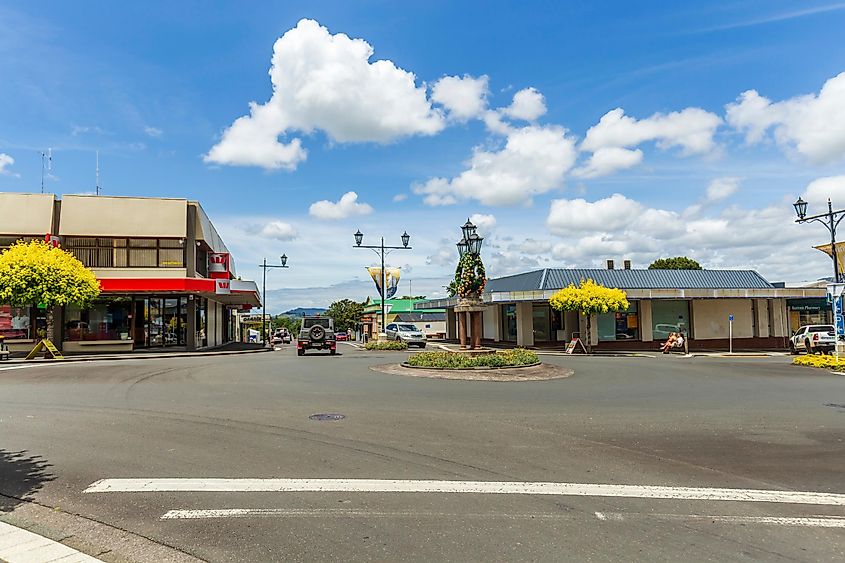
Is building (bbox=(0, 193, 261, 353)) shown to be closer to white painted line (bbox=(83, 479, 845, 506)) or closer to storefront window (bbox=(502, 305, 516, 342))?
storefront window (bbox=(502, 305, 516, 342))

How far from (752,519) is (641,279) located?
39137 millimetres

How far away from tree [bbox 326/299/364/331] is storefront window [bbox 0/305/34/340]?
69.8 metres

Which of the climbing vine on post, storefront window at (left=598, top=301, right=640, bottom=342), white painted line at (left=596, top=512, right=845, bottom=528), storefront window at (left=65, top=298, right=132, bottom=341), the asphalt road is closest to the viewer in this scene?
the asphalt road

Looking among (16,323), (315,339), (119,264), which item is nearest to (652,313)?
(315,339)

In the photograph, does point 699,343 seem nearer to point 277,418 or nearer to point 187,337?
point 187,337

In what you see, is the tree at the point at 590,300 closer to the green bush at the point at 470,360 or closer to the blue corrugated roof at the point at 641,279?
the blue corrugated roof at the point at 641,279

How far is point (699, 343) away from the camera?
39.7m

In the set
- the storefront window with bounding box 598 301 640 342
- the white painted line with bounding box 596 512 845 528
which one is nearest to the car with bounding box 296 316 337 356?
the storefront window with bounding box 598 301 640 342

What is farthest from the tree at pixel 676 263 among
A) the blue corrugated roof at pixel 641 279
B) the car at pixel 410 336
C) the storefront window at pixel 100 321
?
the storefront window at pixel 100 321

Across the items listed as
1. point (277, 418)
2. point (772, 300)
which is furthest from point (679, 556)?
point (772, 300)

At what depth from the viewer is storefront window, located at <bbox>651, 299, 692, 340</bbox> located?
130ft

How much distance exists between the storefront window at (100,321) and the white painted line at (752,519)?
105 feet

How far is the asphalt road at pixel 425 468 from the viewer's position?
482 centimetres

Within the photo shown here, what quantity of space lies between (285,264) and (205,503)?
47.7 metres
